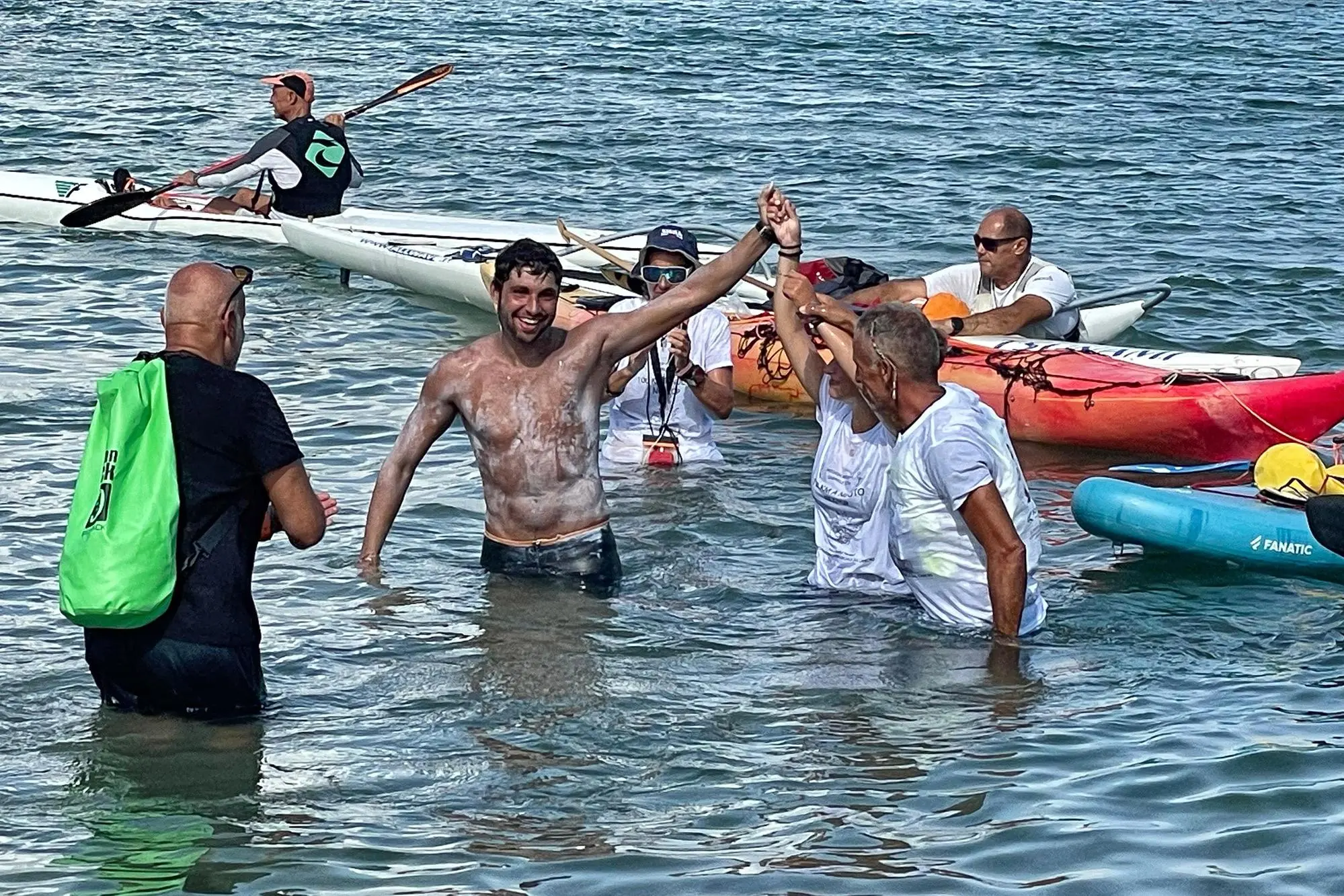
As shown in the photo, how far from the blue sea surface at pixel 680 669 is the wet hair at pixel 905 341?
113 cm

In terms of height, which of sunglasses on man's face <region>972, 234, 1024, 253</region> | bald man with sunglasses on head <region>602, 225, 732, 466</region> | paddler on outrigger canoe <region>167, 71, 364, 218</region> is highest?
paddler on outrigger canoe <region>167, 71, 364, 218</region>

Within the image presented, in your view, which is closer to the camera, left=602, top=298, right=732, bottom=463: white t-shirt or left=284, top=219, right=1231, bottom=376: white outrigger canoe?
left=602, top=298, right=732, bottom=463: white t-shirt

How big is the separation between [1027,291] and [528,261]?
5068 millimetres

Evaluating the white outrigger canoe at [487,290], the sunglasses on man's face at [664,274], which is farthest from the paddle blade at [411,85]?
the sunglasses on man's face at [664,274]

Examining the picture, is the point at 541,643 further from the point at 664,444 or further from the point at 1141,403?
the point at 1141,403

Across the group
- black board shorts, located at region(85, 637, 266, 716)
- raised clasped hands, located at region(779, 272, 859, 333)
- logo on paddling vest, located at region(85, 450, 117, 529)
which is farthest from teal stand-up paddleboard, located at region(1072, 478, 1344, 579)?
logo on paddling vest, located at region(85, 450, 117, 529)

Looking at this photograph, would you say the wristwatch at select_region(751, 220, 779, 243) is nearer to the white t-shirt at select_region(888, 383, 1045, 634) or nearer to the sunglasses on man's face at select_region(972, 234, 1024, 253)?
the white t-shirt at select_region(888, 383, 1045, 634)

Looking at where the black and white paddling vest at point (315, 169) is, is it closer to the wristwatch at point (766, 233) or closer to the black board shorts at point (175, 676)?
the wristwatch at point (766, 233)

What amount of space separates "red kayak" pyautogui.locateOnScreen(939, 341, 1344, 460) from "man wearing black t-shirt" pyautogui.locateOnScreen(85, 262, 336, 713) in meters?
5.99

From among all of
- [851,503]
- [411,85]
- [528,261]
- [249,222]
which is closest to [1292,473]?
[851,503]

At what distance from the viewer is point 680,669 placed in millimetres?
7105

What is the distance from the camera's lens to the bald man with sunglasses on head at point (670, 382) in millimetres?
8648

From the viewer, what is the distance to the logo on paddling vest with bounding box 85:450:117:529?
518 cm

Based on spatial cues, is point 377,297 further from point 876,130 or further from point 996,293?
point 876,130
